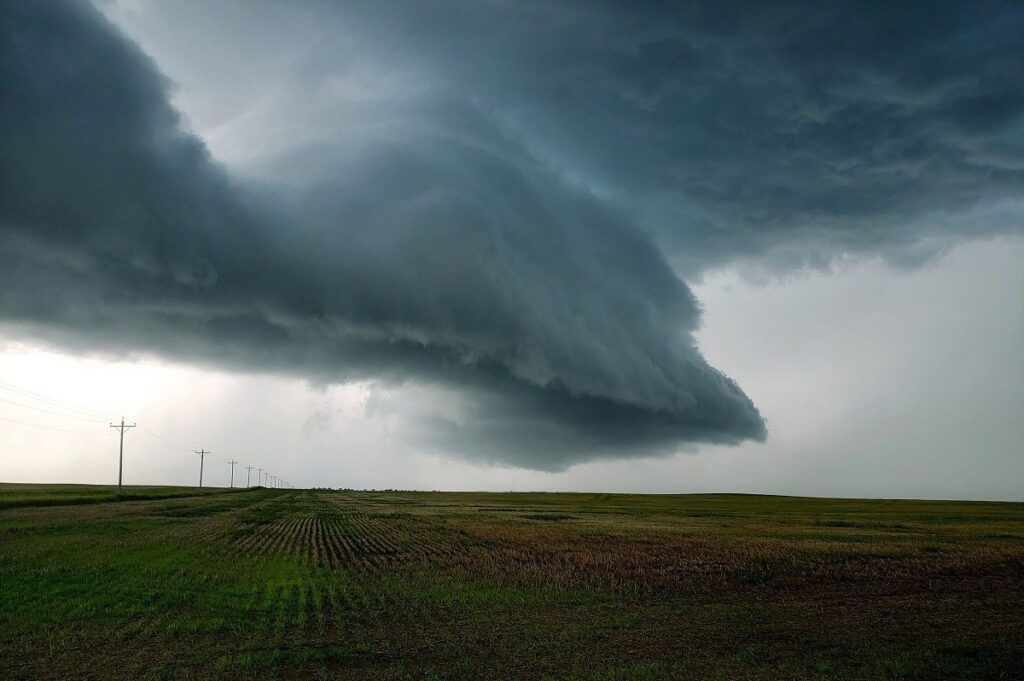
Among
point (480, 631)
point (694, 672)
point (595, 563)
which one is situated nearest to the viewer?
point (694, 672)

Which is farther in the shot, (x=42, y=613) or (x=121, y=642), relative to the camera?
(x=42, y=613)

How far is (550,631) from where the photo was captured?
23.0m

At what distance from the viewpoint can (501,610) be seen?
86.8 feet

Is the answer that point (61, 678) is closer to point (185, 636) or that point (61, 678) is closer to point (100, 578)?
point (185, 636)

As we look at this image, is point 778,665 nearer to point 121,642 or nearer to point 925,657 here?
point 925,657

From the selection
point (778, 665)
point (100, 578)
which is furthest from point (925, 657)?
point (100, 578)

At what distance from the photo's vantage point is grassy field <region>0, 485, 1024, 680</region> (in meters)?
18.7

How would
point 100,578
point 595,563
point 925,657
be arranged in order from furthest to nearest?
1. point 595,563
2. point 100,578
3. point 925,657

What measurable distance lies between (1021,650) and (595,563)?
2236 centimetres

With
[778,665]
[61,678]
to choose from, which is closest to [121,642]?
[61,678]

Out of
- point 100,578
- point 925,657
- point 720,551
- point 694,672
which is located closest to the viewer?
point 694,672

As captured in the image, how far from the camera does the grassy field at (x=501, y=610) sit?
18734 mm

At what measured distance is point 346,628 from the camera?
74.7 ft

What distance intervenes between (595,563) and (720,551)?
1192 centimetres
